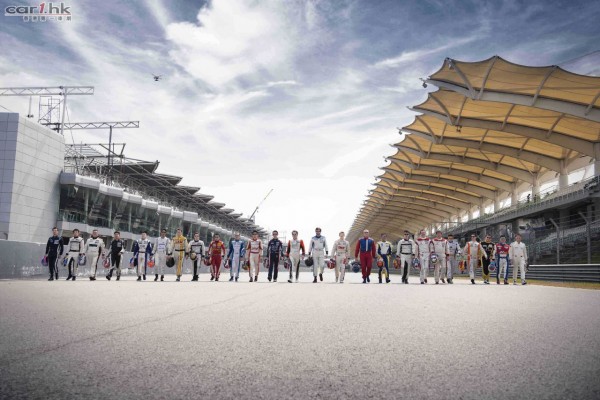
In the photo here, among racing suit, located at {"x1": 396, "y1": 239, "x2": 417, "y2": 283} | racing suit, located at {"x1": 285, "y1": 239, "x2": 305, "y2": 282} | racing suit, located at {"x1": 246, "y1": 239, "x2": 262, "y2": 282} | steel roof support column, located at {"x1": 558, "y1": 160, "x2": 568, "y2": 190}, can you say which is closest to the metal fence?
racing suit, located at {"x1": 396, "y1": 239, "x2": 417, "y2": 283}

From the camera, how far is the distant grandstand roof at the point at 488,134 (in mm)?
27656

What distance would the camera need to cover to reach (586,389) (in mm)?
2949

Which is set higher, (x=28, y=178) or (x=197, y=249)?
(x=28, y=178)

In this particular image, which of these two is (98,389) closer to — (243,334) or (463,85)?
(243,334)

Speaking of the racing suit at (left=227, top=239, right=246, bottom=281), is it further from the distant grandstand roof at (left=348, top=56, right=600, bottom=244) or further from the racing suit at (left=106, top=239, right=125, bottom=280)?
the distant grandstand roof at (left=348, top=56, right=600, bottom=244)

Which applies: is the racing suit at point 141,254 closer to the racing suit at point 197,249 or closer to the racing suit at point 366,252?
the racing suit at point 197,249

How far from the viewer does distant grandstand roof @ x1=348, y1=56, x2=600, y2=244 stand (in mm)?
27656

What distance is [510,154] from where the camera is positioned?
4072 cm

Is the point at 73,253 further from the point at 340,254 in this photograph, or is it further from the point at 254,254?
the point at 340,254

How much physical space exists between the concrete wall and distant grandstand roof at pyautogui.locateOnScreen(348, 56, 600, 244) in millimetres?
23603

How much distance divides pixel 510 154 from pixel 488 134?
2996 millimetres

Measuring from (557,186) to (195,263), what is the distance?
30.8m

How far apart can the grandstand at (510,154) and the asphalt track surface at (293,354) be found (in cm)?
1498

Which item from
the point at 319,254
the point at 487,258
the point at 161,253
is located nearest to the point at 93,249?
the point at 161,253
